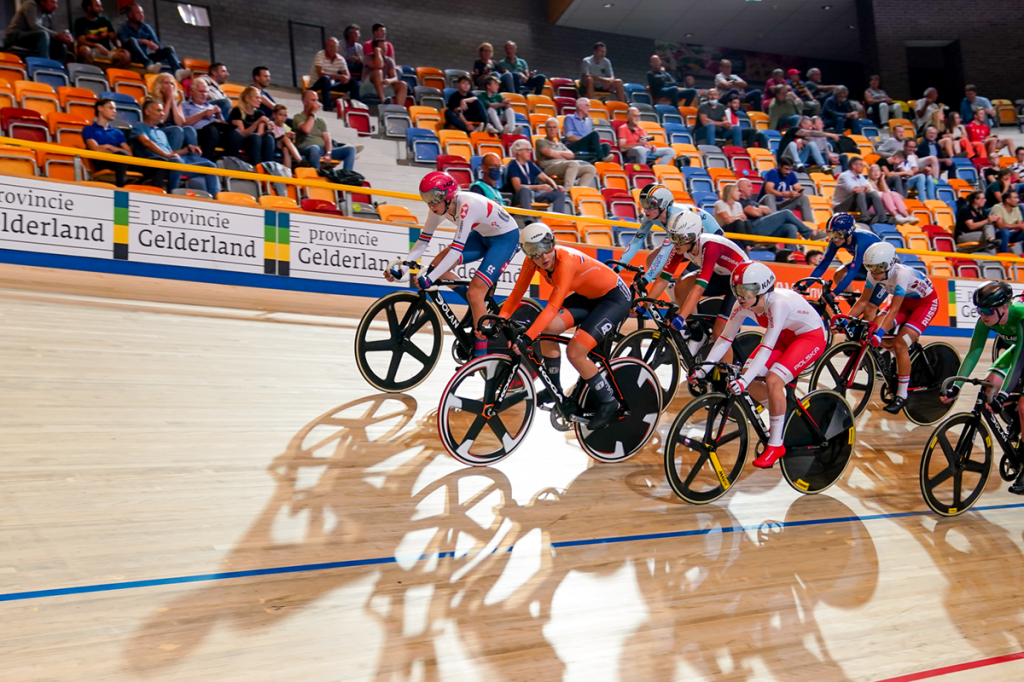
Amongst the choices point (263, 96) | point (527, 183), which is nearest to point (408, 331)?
point (527, 183)

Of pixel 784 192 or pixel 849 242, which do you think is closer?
pixel 849 242

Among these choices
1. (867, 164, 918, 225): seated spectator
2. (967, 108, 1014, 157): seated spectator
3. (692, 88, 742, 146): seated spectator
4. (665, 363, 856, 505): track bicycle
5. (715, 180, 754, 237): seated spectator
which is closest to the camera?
(665, 363, 856, 505): track bicycle

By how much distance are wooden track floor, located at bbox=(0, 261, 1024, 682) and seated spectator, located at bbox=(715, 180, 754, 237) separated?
507cm

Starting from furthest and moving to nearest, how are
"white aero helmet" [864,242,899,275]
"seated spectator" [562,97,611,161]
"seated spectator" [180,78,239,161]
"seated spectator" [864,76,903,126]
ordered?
"seated spectator" [864,76,903,126]
"seated spectator" [562,97,611,161]
"seated spectator" [180,78,239,161]
"white aero helmet" [864,242,899,275]

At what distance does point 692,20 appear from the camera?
18594mm

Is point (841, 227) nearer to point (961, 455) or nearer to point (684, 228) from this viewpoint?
point (684, 228)

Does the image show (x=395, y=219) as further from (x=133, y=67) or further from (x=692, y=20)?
(x=692, y=20)

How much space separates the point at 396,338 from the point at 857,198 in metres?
9.29

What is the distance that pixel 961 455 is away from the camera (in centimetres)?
498

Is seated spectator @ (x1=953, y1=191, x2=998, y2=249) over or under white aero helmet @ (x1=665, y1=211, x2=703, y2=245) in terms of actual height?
over

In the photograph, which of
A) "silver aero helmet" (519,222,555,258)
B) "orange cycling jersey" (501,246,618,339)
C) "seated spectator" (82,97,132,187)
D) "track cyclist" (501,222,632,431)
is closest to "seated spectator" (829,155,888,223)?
"track cyclist" (501,222,632,431)

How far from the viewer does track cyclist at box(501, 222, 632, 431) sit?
14.4 feet

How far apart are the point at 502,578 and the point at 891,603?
182 centimetres

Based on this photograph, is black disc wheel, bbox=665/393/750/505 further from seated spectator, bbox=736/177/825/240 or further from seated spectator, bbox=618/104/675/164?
seated spectator, bbox=618/104/675/164
